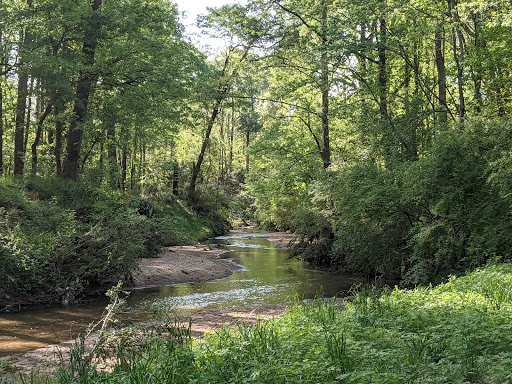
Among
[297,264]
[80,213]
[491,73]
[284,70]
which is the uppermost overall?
[284,70]

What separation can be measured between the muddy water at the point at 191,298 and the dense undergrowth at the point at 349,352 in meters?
2.15

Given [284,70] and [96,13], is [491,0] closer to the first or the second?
[284,70]

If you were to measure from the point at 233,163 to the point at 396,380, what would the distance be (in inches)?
1919

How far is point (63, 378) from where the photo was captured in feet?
14.4

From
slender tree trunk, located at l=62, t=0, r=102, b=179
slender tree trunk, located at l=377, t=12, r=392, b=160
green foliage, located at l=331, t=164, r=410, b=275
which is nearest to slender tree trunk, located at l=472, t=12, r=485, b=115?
slender tree trunk, located at l=377, t=12, r=392, b=160

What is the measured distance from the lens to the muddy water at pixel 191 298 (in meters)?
8.16

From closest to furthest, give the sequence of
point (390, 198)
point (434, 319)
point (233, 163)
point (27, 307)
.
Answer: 1. point (434, 319)
2. point (27, 307)
3. point (390, 198)
4. point (233, 163)

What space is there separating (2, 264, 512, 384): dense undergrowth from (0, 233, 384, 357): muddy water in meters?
2.15

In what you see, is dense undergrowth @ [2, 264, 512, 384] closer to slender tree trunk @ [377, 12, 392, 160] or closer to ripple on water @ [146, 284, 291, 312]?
ripple on water @ [146, 284, 291, 312]

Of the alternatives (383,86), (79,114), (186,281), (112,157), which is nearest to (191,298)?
(186,281)

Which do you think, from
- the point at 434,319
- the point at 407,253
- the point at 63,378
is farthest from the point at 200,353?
the point at 407,253

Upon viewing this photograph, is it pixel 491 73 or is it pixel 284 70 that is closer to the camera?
pixel 491 73

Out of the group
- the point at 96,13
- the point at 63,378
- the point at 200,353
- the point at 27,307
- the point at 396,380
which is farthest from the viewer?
the point at 96,13

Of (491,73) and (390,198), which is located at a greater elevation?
(491,73)
